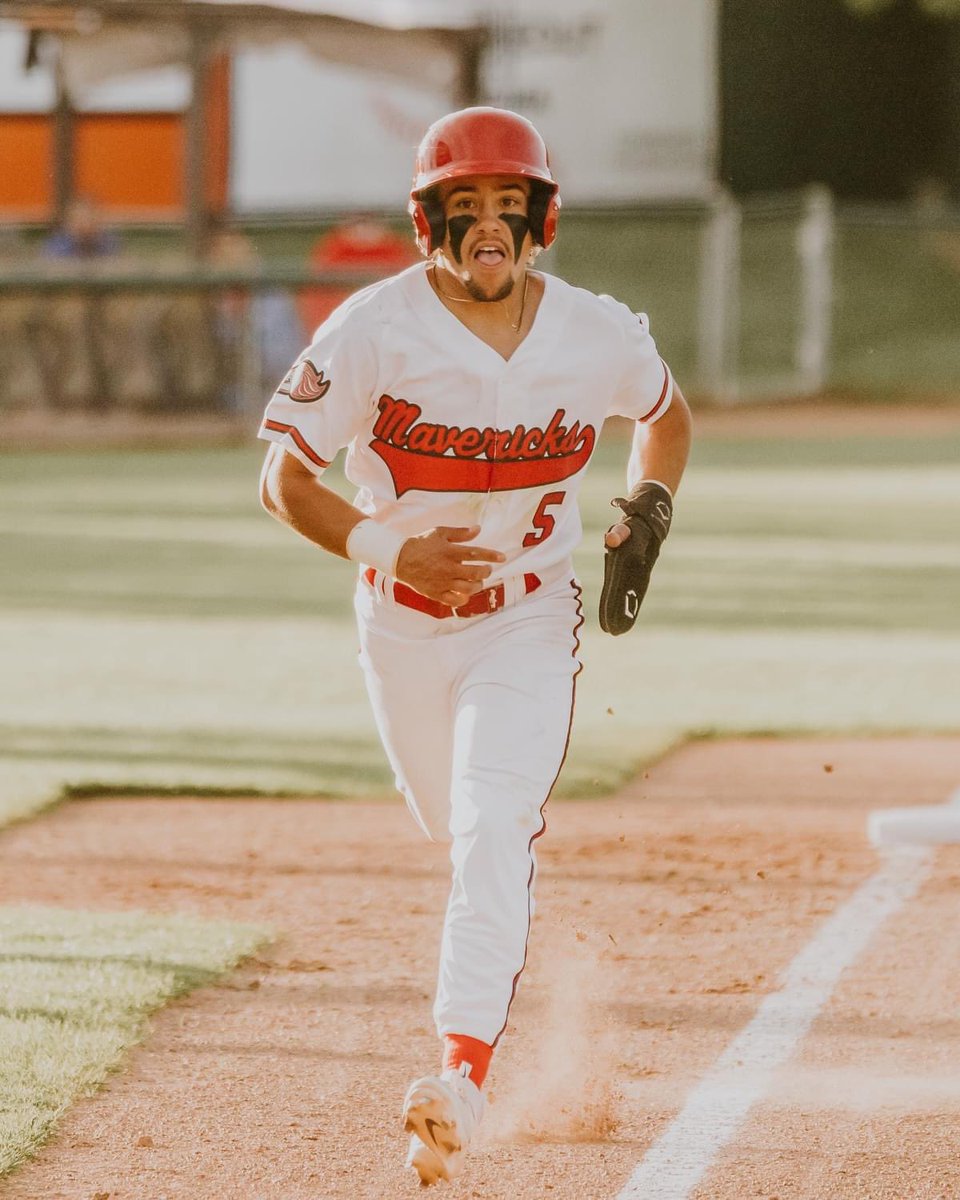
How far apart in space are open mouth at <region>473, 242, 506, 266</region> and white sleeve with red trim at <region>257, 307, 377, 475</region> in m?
0.25

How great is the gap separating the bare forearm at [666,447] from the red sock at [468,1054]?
51.8 inches

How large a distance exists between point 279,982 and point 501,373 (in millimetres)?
1778

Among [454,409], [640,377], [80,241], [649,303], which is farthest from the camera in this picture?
[649,303]

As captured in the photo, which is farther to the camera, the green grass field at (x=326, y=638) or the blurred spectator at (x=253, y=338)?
the blurred spectator at (x=253, y=338)

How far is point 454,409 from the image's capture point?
4117mm

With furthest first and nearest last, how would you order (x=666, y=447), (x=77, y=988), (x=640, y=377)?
(x=77, y=988), (x=666, y=447), (x=640, y=377)

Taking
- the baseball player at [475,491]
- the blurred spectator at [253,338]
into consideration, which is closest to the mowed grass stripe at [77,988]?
the baseball player at [475,491]

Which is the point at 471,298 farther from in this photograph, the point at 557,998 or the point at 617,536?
the point at 557,998

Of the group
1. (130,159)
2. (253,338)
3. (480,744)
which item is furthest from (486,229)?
(130,159)

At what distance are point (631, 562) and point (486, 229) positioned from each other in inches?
27.6

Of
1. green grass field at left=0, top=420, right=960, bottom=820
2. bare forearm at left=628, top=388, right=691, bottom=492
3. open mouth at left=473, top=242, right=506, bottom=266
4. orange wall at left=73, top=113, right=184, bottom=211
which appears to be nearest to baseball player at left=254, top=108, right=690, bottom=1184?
open mouth at left=473, top=242, right=506, bottom=266

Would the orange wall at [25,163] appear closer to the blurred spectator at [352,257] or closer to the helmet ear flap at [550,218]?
the blurred spectator at [352,257]

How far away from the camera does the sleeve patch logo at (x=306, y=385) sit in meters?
4.06

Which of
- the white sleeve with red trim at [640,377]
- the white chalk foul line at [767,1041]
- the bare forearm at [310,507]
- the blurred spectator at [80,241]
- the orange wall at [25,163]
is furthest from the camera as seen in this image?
the orange wall at [25,163]
